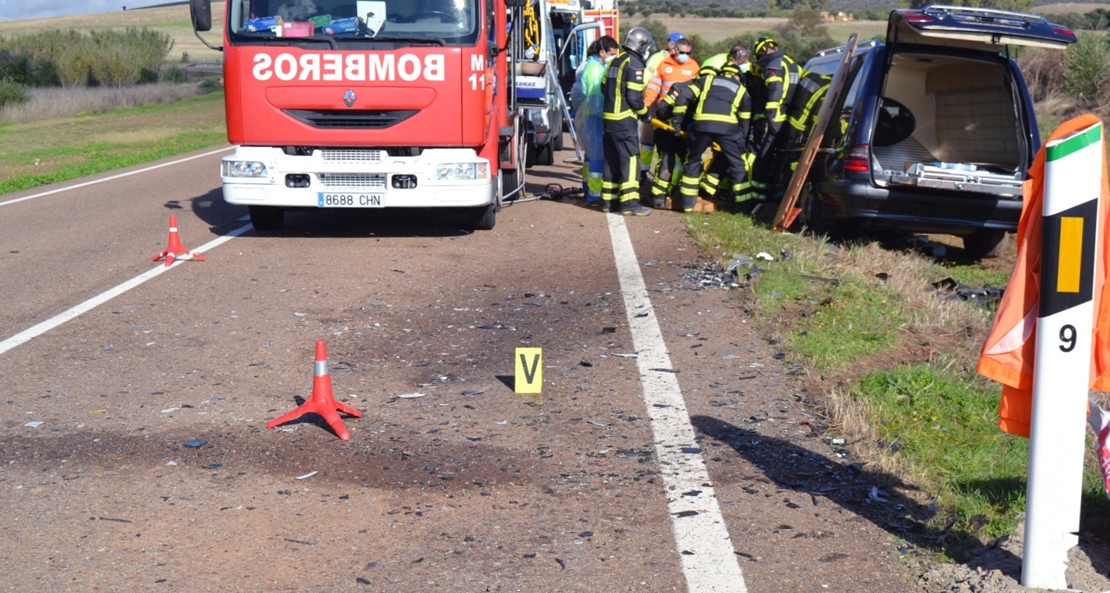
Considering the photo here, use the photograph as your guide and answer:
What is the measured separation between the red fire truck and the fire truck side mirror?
0.02 metres

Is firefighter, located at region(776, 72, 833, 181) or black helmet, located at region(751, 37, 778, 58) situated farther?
black helmet, located at region(751, 37, 778, 58)

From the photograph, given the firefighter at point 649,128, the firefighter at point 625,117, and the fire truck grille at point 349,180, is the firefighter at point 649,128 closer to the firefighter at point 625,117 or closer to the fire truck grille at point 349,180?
the firefighter at point 625,117

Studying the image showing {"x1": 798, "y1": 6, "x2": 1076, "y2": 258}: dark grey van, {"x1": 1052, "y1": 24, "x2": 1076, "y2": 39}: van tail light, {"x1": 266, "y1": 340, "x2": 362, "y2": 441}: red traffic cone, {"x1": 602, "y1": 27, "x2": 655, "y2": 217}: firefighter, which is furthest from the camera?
Result: {"x1": 602, "y1": 27, "x2": 655, "y2": 217}: firefighter

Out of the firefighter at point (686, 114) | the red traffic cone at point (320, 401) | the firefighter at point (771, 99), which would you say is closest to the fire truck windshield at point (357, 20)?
the firefighter at point (686, 114)

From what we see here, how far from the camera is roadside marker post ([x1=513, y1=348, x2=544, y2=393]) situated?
5.88 metres

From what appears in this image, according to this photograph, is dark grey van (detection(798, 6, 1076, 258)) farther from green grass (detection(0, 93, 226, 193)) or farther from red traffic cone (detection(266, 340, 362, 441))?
green grass (detection(0, 93, 226, 193))

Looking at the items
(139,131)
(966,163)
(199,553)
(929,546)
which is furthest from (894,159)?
(139,131)

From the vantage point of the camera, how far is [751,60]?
1318 cm

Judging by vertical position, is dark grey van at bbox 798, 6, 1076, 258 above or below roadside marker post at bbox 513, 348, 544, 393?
above

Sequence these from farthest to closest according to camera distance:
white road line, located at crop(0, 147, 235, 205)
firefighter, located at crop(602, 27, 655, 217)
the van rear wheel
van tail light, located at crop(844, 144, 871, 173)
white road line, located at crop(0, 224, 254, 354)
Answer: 1. white road line, located at crop(0, 147, 235, 205)
2. firefighter, located at crop(602, 27, 655, 217)
3. the van rear wheel
4. van tail light, located at crop(844, 144, 871, 173)
5. white road line, located at crop(0, 224, 254, 354)

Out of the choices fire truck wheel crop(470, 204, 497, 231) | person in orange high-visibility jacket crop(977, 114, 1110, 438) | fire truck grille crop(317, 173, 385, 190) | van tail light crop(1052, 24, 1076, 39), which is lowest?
fire truck wheel crop(470, 204, 497, 231)

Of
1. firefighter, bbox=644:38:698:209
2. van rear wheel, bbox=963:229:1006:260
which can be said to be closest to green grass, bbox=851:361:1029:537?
van rear wheel, bbox=963:229:1006:260

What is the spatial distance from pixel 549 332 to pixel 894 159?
5261mm

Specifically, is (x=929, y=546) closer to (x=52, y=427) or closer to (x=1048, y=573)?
(x=1048, y=573)
